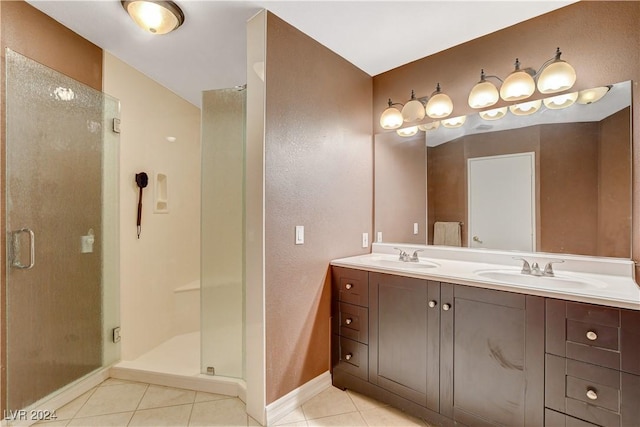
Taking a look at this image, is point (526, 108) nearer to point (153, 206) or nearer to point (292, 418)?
point (292, 418)

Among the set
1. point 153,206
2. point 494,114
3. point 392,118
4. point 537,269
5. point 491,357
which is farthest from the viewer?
point 153,206

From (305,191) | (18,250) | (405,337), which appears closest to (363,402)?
(405,337)

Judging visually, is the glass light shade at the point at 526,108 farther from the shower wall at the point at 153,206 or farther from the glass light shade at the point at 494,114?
the shower wall at the point at 153,206

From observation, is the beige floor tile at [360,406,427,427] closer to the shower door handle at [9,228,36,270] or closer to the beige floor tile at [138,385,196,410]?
the beige floor tile at [138,385,196,410]

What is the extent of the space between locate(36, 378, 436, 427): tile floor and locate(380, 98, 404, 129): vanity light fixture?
2.02 meters

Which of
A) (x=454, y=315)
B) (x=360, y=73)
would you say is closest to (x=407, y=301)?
(x=454, y=315)

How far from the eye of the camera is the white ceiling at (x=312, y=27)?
67.4 inches

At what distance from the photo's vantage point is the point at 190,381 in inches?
82.7

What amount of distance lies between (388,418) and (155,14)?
8.87 feet

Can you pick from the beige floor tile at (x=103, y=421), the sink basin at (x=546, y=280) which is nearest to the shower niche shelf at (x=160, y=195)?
the beige floor tile at (x=103, y=421)

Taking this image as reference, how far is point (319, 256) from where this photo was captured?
2.07 meters

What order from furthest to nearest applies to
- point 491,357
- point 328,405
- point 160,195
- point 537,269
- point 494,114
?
point 160,195 → point 494,114 → point 328,405 → point 537,269 → point 491,357

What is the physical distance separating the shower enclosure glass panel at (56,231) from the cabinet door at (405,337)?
199 cm

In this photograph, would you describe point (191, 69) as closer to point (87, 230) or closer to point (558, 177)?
point (87, 230)
